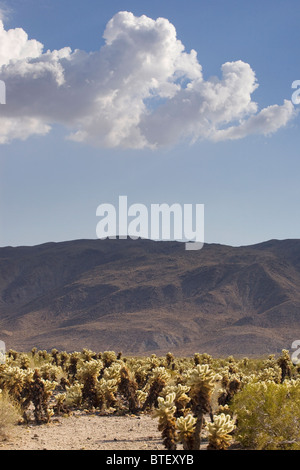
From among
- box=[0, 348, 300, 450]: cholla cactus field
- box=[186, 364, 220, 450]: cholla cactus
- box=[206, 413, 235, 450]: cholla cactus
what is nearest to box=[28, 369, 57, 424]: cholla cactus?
Answer: box=[0, 348, 300, 450]: cholla cactus field

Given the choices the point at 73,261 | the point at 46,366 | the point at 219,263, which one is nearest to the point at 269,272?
the point at 219,263

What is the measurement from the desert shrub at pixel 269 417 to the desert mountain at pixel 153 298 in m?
65.1

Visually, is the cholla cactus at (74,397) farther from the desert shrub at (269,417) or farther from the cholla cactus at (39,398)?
the desert shrub at (269,417)

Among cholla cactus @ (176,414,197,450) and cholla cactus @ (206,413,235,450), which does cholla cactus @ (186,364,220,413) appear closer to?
cholla cactus @ (176,414,197,450)

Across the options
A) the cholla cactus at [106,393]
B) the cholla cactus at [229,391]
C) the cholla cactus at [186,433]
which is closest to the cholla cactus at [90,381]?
the cholla cactus at [106,393]

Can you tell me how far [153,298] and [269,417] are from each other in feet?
331

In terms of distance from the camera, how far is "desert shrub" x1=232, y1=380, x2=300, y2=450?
10320mm

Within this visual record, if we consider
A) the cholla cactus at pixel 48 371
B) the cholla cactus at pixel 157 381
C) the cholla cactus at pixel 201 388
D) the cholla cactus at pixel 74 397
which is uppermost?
the cholla cactus at pixel 201 388

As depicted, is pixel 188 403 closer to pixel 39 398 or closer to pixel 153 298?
pixel 39 398

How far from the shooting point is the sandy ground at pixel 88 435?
36.6ft

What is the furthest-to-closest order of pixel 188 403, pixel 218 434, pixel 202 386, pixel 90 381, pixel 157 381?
pixel 90 381 → pixel 157 381 → pixel 188 403 → pixel 202 386 → pixel 218 434

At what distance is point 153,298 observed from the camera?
111 metres

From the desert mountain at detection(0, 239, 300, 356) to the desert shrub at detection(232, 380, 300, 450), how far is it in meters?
65.1

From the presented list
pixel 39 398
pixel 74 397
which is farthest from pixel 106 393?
pixel 39 398
